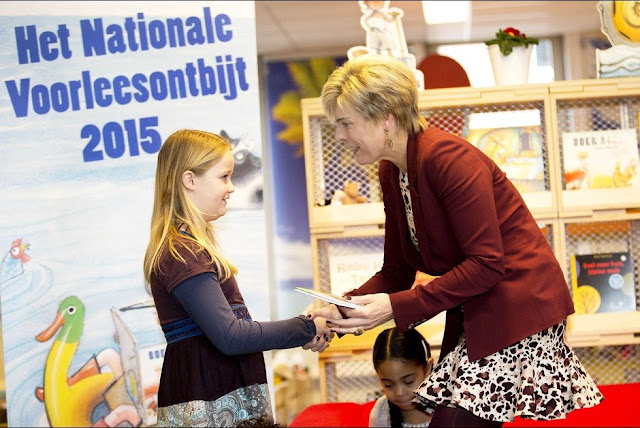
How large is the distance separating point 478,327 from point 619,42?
210 cm

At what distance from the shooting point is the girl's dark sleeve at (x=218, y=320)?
2.26 metres

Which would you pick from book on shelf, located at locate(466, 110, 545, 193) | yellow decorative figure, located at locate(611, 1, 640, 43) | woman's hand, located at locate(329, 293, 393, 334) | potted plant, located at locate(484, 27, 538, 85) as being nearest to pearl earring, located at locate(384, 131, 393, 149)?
woman's hand, located at locate(329, 293, 393, 334)

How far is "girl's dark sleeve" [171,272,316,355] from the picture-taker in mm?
2256

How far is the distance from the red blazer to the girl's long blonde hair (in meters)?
0.54

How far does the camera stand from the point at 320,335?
250cm

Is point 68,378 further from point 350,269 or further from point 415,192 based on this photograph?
point 415,192

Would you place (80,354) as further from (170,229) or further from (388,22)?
(388,22)

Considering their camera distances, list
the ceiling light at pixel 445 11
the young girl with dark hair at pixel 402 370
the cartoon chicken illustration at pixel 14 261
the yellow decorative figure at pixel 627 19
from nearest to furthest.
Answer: the young girl with dark hair at pixel 402 370 < the cartoon chicken illustration at pixel 14 261 < the yellow decorative figure at pixel 627 19 < the ceiling light at pixel 445 11

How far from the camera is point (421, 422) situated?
312 centimetres

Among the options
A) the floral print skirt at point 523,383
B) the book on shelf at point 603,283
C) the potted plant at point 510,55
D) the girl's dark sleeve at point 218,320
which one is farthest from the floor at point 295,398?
the floral print skirt at point 523,383

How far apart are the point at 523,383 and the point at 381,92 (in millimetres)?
854

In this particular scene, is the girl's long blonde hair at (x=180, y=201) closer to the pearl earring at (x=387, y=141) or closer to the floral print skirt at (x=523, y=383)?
the pearl earring at (x=387, y=141)

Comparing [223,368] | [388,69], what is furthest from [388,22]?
[223,368]

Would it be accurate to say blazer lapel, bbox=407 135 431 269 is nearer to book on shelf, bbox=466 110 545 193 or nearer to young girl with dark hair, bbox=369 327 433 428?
young girl with dark hair, bbox=369 327 433 428
